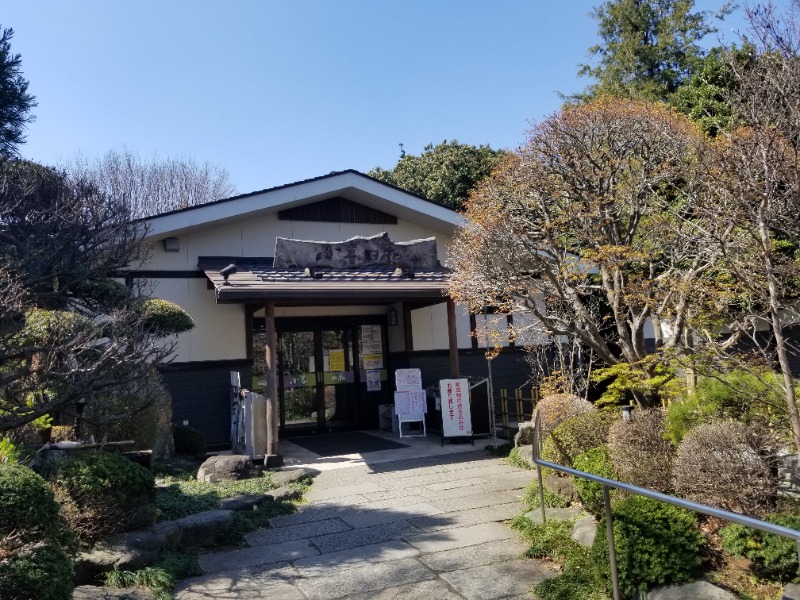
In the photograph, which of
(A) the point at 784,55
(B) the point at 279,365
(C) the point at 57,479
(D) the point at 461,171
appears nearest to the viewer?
(A) the point at 784,55

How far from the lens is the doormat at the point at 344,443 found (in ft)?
37.1

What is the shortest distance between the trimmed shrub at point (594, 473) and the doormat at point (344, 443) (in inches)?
203

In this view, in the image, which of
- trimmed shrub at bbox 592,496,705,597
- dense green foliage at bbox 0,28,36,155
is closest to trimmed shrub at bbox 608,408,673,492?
trimmed shrub at bbox 592,496,705,597

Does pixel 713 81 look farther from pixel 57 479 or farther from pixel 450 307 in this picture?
pixel 57 479

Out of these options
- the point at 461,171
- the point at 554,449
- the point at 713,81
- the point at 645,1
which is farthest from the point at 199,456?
the point at 645,1

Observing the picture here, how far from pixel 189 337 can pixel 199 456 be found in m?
2.40

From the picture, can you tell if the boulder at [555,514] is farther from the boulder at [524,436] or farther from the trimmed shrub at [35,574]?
the trimmed shrub at [35,574]

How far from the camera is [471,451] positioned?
10.6 metres

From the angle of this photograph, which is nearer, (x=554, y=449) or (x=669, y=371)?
Result: (x=669, y=371)

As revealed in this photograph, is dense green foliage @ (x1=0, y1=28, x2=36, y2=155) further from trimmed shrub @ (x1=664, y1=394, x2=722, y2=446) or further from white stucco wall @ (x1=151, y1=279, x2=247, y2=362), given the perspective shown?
trimmed shrub @ (x1=664, y1=394, x2=722, y2=446)

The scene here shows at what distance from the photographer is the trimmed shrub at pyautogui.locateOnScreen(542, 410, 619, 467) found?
739cm

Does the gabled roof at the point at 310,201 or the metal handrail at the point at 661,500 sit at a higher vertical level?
the gabled roof at the point at 310,201

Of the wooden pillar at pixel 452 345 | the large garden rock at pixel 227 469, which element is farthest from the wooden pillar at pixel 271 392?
the wooden pillar at pixel 452 345

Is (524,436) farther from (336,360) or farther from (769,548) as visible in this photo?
(769,548)
